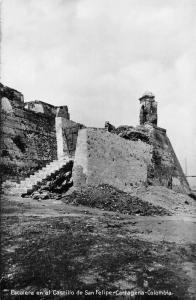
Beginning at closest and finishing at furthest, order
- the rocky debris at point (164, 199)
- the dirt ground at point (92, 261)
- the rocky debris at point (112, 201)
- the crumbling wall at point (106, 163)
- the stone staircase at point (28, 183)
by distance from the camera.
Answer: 1. the dirt ground at point (92, 261)
2. the rocky debris at point (112, 201)
3. the rocky debris at point (164, 199)
4. the stone staircase at point (28, 183)
5. the crumbling wall at point (106, 163)

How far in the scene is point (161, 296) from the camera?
3.15m

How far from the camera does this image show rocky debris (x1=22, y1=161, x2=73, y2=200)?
11667 millimetres

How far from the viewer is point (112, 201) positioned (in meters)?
10.8

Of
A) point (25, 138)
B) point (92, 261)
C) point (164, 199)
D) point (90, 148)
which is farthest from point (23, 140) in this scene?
point (92, 261)

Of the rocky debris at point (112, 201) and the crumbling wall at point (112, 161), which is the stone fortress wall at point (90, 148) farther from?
the rocky debris at point (112, 201)

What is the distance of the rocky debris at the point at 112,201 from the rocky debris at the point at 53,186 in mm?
816

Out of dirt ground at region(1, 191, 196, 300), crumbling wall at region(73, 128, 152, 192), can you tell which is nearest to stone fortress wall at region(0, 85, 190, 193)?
crumbling wall at region(73, 128, 152, 192)

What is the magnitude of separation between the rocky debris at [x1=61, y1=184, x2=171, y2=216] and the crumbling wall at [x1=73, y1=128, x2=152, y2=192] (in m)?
0.80

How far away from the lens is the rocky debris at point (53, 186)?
11.7 metres

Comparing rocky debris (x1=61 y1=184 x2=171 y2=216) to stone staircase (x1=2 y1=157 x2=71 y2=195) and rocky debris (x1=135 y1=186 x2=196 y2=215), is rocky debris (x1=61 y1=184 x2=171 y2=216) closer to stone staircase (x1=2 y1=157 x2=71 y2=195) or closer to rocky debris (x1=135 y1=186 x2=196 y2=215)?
rocky debris (x1=135 y1=186 x2=196 y2=215)

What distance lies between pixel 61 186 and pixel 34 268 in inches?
355

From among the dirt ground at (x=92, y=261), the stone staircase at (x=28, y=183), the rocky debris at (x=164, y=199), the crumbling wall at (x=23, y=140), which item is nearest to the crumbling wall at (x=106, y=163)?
the rocky debris at (x=164, y=199)

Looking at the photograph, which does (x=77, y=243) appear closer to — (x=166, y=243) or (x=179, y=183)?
(x=166, y=243)

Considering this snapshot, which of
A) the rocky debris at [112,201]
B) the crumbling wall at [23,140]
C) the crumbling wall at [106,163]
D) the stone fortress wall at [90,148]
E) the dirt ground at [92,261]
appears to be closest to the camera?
the dirt ground at [92,261]
